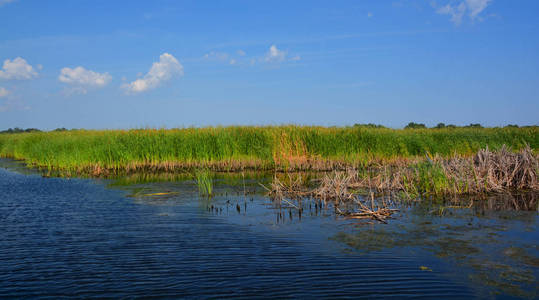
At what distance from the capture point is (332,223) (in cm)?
900

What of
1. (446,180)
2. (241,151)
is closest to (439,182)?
(446,180)

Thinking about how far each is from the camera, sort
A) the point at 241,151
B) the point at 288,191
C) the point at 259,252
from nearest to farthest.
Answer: the point at 259,252
the point at 288,191
the point at 241,151

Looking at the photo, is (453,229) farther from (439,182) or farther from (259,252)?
(259,252)

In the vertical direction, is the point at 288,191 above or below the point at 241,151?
below

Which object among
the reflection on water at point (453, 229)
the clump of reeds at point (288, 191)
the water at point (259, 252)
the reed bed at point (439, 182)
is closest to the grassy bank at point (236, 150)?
the reed bed at point (439, 182)

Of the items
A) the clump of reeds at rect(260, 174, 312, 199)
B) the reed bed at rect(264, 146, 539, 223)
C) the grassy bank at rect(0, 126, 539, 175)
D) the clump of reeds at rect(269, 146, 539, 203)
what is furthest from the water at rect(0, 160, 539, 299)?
the grassy bank at rect(0, 126, 539, 175)

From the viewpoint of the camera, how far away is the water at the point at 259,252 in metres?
5.44

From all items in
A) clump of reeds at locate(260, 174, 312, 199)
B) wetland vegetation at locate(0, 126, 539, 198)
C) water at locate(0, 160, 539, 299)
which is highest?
wetland vegetation at locate(0, 126, 539, 198)

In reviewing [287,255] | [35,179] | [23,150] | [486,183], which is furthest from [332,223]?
[23,150]

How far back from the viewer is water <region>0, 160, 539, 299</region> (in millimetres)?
5441

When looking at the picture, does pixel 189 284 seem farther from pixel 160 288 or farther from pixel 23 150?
pixel 23 150

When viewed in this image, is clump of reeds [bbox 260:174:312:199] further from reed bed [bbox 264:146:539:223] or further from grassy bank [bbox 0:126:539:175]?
grassy bank [bbox 0:126:539:175]

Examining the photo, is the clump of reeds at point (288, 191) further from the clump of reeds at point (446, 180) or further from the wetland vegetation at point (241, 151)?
the wetland vegetation at point (241, 151)

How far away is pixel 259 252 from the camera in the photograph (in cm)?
694
